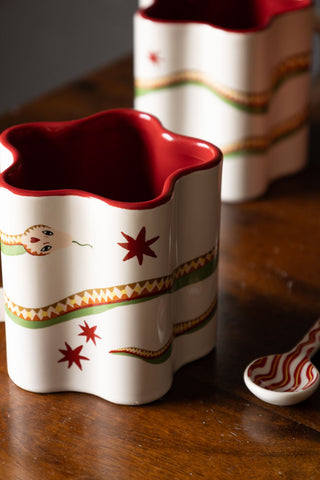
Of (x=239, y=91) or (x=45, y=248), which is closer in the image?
(x=45, y=248)

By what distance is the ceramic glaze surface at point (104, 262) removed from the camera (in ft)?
1.63

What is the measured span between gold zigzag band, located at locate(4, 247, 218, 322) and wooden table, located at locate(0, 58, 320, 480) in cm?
6

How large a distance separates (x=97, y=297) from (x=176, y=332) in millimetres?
81

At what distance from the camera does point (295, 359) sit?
1.89 feet

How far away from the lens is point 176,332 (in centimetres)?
57

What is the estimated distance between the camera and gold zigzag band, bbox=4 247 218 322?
51 cm

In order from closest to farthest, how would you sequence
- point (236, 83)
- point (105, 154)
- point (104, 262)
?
point (104, 262)
point (105, 154)
point (236, 83)

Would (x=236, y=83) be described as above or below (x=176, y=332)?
above

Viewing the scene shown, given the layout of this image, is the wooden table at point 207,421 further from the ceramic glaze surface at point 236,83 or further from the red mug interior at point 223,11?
the red mug interior at point 223,11

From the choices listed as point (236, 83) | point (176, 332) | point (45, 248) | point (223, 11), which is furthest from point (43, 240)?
point (223, 11)

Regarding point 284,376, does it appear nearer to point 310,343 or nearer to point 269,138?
point 310,343

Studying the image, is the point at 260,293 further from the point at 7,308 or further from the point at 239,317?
the point at 7,308

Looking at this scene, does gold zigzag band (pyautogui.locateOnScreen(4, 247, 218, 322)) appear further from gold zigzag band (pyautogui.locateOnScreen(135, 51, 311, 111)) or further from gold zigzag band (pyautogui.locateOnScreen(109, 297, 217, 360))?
gold zigzag band (pyautogui.locateOnScreen(135, 51, 311, 111))

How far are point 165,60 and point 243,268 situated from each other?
24 centimetres
